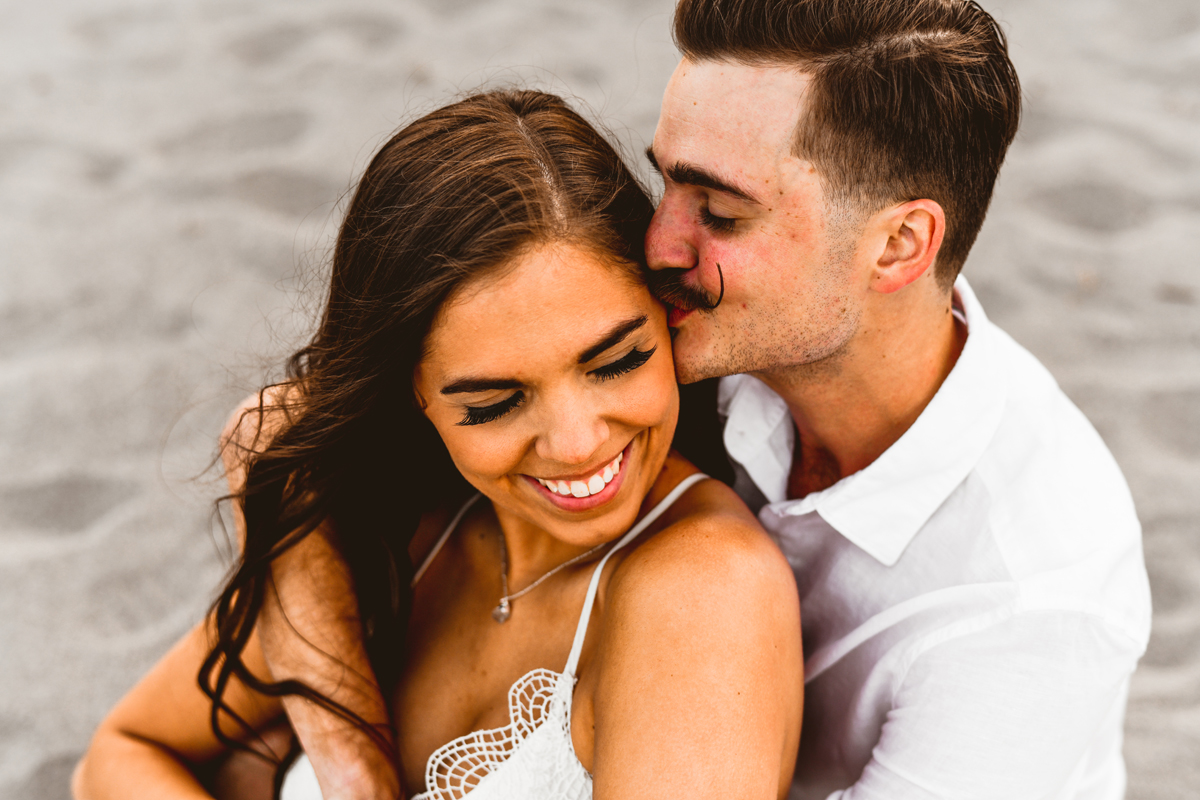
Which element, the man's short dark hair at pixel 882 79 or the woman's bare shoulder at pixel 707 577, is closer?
the woman's bare shoulder at pixel 707 577

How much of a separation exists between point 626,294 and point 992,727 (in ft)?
3.45

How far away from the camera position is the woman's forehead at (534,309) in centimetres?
169

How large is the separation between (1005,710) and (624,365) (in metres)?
0.96

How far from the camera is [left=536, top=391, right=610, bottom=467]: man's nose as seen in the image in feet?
5.77

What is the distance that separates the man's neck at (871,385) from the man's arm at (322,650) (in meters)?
1.13

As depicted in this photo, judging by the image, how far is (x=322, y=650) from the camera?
2238mm

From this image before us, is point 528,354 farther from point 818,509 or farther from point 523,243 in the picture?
point 818,509

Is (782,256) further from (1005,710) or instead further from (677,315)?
(1005,710)

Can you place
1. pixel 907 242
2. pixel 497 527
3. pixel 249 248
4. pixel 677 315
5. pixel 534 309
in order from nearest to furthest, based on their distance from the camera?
1. pixel 534 309
2. pixel 677 315
3. pixel 907 242
4. pixel 497 527
5. pixel 249 248

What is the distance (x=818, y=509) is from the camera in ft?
7.08

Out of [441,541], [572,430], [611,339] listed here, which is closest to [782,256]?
[611,339]

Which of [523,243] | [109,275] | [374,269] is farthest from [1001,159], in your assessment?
[109,275]

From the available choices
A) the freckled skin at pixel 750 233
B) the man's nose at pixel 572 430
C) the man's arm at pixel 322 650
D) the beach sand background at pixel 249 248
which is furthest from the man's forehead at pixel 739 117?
the man's arm at pixel 322 650

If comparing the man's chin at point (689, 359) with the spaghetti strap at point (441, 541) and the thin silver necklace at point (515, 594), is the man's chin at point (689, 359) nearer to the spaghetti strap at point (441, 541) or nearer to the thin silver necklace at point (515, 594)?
the thin silver necklace at point (515, 594)
